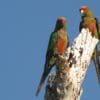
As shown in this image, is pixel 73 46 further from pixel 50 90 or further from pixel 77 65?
pixel 50 90

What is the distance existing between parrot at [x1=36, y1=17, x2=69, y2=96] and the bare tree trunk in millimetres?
1977

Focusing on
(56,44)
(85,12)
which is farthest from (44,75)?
(85,12)

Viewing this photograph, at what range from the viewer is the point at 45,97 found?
4453 millimetres

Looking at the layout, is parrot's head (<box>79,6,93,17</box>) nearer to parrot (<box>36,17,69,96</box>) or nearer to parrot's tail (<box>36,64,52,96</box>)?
parrot (<box>36,17,69,96</box>)

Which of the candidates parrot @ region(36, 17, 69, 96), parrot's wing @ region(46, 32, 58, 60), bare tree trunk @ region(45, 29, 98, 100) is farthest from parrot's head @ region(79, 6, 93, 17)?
bare tree trunk @ region(45, 29, 98, 100)

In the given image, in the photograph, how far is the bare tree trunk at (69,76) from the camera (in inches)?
174

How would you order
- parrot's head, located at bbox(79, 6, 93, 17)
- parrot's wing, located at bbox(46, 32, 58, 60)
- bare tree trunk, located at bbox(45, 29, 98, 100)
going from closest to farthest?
bare tree trunk, located at bbox(45, 29, 98, 100) → parrot's wing, located at bbox(46, 32, 58, 60) → parrot's head, located at bbox(79, 6, 93, 17)

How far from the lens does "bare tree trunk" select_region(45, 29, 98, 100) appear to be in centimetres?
443

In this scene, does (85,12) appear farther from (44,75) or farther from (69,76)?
(69,76)

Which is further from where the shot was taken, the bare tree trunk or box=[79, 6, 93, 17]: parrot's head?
box=[79, 6, 93, 17]: parrot's head

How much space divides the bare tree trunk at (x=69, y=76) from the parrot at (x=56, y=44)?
77.8 inches

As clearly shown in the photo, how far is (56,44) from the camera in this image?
24.6 feet

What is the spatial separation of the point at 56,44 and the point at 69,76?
3.04 metres

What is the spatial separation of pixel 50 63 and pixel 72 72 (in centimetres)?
249
